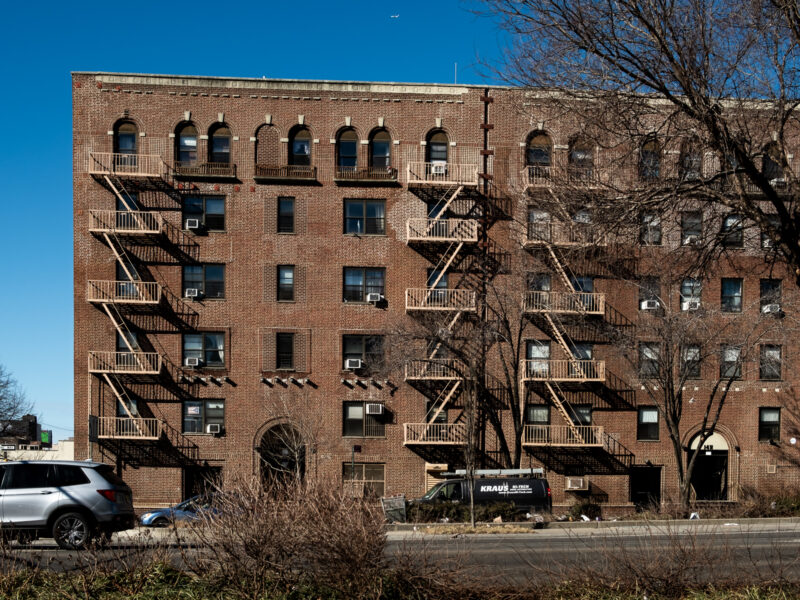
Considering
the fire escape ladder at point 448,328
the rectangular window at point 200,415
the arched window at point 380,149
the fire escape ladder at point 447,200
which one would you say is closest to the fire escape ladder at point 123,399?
the rectangular window at point 200,415

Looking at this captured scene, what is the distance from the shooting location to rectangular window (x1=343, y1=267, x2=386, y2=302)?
37.6 metres

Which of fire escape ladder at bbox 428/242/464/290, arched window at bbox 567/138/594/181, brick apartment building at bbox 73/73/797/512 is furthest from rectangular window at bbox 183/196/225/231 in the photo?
arched window at bbox 567/138/594/181

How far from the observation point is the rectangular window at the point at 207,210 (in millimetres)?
37219

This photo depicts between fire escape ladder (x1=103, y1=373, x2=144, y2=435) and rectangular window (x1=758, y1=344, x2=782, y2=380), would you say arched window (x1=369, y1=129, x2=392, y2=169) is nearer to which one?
fire escape ladder (x1=103, y1=373, x2=144, y2=435)

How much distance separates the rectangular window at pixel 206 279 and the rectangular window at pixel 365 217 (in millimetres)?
5667

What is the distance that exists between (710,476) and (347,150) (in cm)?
2107

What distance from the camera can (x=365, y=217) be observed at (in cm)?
3778

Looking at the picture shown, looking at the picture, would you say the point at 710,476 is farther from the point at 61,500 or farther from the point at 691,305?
the point at 61,500

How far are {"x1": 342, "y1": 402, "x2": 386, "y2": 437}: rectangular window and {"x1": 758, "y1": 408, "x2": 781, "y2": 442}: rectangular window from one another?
54.0 ft

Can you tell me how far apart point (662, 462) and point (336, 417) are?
14106 mm

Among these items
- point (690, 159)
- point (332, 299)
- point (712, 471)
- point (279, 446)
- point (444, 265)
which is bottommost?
point (712, 471)

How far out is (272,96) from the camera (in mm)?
37406

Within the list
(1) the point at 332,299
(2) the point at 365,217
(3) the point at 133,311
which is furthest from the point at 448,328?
(3) the point at 133,311

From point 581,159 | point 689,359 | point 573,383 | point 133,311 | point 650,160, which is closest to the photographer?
point 650,160
